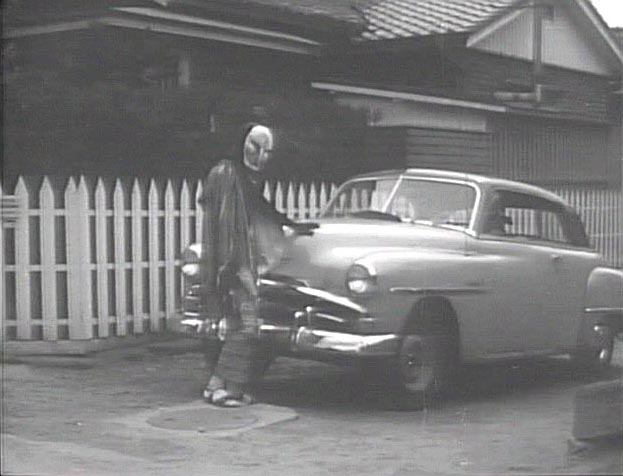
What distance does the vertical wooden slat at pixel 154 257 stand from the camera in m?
5.13

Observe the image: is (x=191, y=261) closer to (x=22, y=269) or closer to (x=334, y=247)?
(x=334, y=247)

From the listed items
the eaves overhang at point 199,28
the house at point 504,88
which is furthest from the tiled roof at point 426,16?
the eaves overhang at point 199,28

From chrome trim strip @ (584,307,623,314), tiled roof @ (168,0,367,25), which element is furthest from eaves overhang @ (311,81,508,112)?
chrome trim strip @ (584,307,623,314)

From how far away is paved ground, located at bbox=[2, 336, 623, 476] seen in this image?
4863 millimetres

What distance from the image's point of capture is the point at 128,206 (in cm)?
523

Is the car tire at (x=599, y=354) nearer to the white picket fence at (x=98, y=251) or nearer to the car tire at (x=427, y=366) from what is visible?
the car tire at (x=427, y=366)

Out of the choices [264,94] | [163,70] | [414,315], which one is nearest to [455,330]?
[414,315]

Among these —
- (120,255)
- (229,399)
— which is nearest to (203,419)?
(229,399)

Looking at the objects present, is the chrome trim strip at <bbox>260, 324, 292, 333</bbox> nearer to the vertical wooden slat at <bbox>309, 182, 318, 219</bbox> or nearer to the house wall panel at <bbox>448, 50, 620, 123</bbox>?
the vertical wooden slat at <bbox>309, 182, 318, 219</bbox>

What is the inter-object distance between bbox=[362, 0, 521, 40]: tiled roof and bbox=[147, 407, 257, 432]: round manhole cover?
1671mm

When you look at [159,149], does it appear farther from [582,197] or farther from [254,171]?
[582,197]

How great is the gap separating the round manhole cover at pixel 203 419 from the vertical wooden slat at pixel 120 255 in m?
0.41

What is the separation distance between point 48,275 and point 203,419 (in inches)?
38.7

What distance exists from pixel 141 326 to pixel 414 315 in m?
1.12
